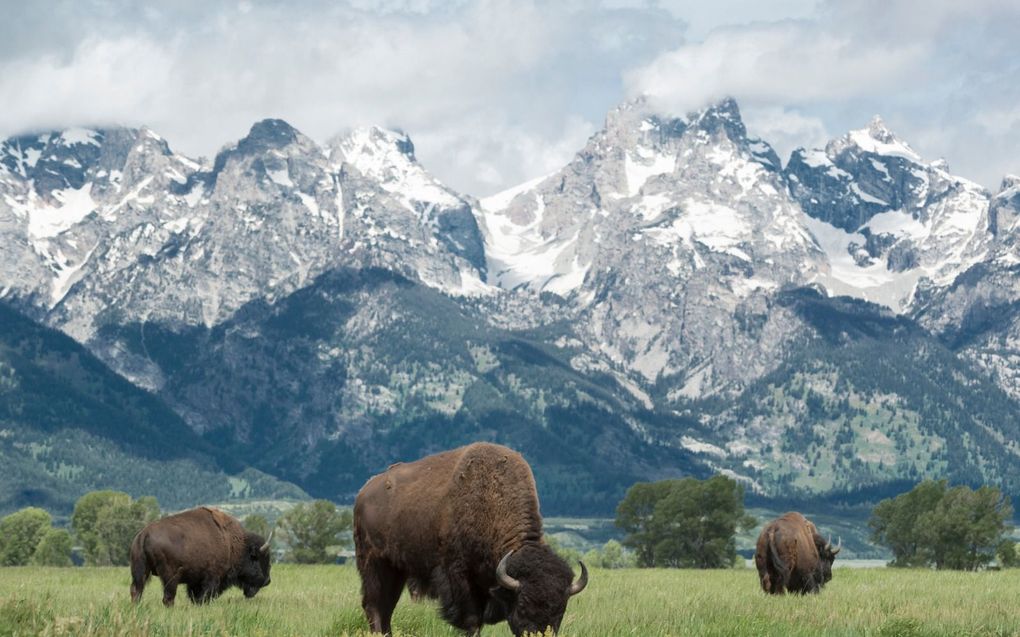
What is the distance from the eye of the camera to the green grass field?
18.2 m

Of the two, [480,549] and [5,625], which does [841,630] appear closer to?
[480,549]

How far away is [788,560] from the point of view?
3806 cm

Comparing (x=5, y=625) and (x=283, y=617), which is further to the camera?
(x=283, y=617)

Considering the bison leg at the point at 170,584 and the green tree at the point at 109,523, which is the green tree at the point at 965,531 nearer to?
the green tree at the point at 109,523

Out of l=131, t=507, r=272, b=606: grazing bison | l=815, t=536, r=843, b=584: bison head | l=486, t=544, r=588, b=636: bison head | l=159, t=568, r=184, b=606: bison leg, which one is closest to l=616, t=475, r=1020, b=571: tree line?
l=815, t=536, r=843, b=584: bison head

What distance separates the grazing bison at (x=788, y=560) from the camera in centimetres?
3806

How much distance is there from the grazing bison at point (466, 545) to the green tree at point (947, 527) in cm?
11377

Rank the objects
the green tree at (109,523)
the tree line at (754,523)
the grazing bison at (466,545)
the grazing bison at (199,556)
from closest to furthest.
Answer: the grazing bison at (466,545), the grazing bison at (199,556), the tree line at (754,523), the green tree at (109,523)

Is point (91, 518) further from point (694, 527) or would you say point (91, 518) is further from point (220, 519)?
point (220, 519)

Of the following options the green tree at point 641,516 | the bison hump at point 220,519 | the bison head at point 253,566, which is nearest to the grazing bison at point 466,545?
the bison hump at point 220,519

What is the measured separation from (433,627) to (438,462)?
3085 millimetres

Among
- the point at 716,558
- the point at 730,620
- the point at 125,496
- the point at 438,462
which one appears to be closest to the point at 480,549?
the point at 438,462

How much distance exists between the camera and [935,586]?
41.8 m

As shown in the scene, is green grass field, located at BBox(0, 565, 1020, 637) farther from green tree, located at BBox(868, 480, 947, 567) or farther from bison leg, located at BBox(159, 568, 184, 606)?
green tree, located at BBox(868, 480, 947, 567)
